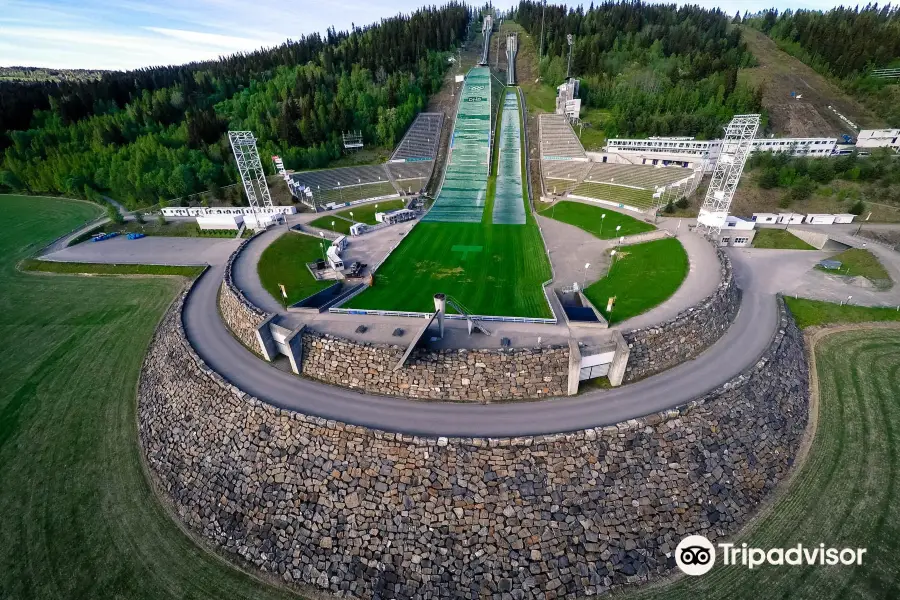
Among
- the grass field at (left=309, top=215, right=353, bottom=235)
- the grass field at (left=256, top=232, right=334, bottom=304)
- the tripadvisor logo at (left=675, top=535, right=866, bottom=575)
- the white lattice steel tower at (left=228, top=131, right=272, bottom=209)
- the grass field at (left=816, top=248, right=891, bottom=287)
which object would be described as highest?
the white lattice steel tower at (left=228, top=131, right=272, bottom=209)

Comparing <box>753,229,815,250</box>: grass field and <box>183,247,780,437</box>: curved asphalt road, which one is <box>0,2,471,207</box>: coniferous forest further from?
<box>753,229,815,250</box>: grass field

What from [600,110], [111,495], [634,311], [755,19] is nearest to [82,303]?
[111,495]

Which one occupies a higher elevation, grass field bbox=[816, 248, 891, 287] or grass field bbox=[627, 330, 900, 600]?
grass field bbox=[816, 248, 891, 287]

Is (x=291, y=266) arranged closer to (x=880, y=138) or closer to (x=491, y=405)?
(x=491, y=405)

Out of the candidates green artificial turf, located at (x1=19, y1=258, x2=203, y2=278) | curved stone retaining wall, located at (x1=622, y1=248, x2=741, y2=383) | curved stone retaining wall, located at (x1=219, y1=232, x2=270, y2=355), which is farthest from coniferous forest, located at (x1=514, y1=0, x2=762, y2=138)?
green artificial turf, located at (x1=19, y1=258, x2=203, y2=278)

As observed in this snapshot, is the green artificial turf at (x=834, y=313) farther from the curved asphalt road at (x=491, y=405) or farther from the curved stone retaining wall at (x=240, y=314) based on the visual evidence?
the curved stone retaining wall at (x=240, y=314)

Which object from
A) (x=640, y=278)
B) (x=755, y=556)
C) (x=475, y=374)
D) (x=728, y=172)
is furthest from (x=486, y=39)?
(x=755, y=556)
